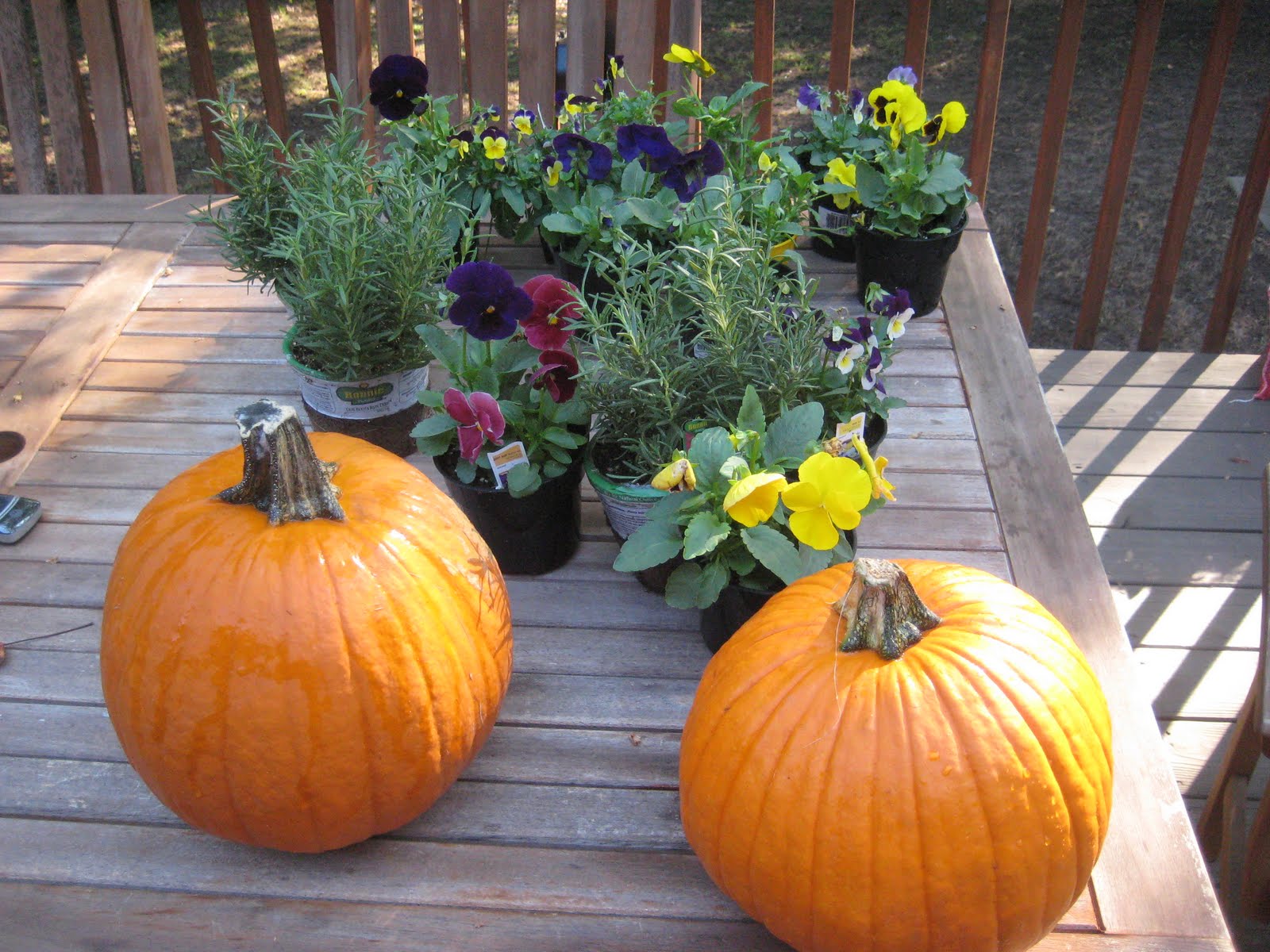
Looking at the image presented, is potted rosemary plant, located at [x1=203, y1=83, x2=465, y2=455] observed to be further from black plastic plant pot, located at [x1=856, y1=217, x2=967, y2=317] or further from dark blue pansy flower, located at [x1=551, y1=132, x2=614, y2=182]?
black plastic plant pot, located at [x1=856, y1=217, x2=967, y2=317]

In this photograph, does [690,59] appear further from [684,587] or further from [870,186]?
[684,587]

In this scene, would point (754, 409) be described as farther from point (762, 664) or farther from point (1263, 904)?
point (1263, 904)

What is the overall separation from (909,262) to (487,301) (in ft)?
3.50

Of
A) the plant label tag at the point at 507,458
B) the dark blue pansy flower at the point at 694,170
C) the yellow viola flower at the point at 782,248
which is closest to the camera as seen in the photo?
the plant label tag at the point at 507,458

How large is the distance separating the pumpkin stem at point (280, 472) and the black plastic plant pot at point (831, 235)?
146 centimetres

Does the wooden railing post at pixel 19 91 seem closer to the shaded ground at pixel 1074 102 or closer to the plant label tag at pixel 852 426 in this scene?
the shaded ground at pixel 1074 102

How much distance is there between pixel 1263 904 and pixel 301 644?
5.49ft

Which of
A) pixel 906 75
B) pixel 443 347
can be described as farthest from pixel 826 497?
pixel 906 75

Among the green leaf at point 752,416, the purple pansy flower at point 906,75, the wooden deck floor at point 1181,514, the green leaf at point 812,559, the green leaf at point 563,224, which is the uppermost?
the purple pansy flower at point 906,75

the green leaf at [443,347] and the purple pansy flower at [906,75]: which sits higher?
the purple pansy flower at [906,75]

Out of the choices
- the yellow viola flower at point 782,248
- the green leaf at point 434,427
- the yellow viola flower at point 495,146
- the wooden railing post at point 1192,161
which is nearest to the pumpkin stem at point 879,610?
the green leaf at point 434,427

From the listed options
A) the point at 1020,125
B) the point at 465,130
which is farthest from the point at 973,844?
the point at 1020,125

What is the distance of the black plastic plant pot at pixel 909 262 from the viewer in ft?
6.90

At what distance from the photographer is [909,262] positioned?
213 centimetres
